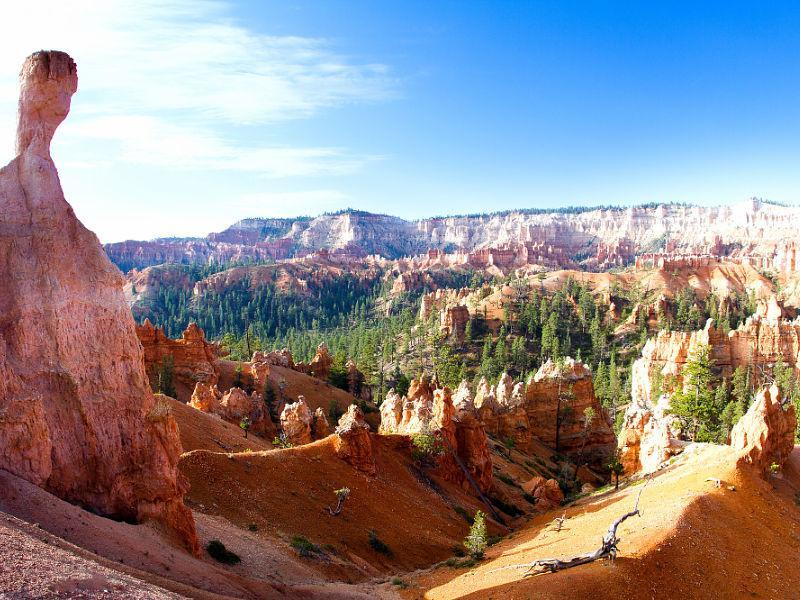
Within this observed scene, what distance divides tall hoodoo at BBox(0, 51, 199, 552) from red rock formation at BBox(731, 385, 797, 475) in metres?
25.9

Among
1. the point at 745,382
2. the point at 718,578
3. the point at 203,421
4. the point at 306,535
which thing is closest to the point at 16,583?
the point at 306,535

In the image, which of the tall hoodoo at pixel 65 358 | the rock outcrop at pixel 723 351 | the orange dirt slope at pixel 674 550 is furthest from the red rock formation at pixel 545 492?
the rock outcrop at pixel 723 351

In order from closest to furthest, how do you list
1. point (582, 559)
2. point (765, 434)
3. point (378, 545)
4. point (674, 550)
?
point (582, 559), point (674, 550), point (378, 545), point (765, 434)

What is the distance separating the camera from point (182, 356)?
5406 centimetres

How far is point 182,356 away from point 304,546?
37.3 metres

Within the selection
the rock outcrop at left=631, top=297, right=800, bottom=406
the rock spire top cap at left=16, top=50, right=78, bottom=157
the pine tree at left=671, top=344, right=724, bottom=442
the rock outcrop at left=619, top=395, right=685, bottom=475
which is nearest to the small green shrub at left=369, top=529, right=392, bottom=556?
the rock outcrop at left=619, top=395, right=685, bottom=475

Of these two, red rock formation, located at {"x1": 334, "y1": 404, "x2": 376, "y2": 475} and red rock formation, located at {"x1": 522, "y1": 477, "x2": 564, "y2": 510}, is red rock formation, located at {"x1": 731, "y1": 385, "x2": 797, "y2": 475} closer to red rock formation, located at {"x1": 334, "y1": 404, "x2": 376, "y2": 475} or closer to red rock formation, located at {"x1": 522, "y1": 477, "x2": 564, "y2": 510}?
red rock formation, located at {"x1": 522, "y1": 477, "x2": 564, "y2": 510}

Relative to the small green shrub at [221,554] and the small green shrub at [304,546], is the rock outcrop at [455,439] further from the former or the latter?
the small green shrub at [221,554]

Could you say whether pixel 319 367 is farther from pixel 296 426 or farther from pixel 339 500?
pixel 339 500

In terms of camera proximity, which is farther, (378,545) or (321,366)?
(321,366)

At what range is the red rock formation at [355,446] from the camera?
2939cm

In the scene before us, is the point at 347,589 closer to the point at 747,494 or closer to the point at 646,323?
the point at 747,494

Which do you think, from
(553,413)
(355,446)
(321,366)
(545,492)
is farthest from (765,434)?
(321,366)

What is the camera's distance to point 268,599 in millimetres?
14812
